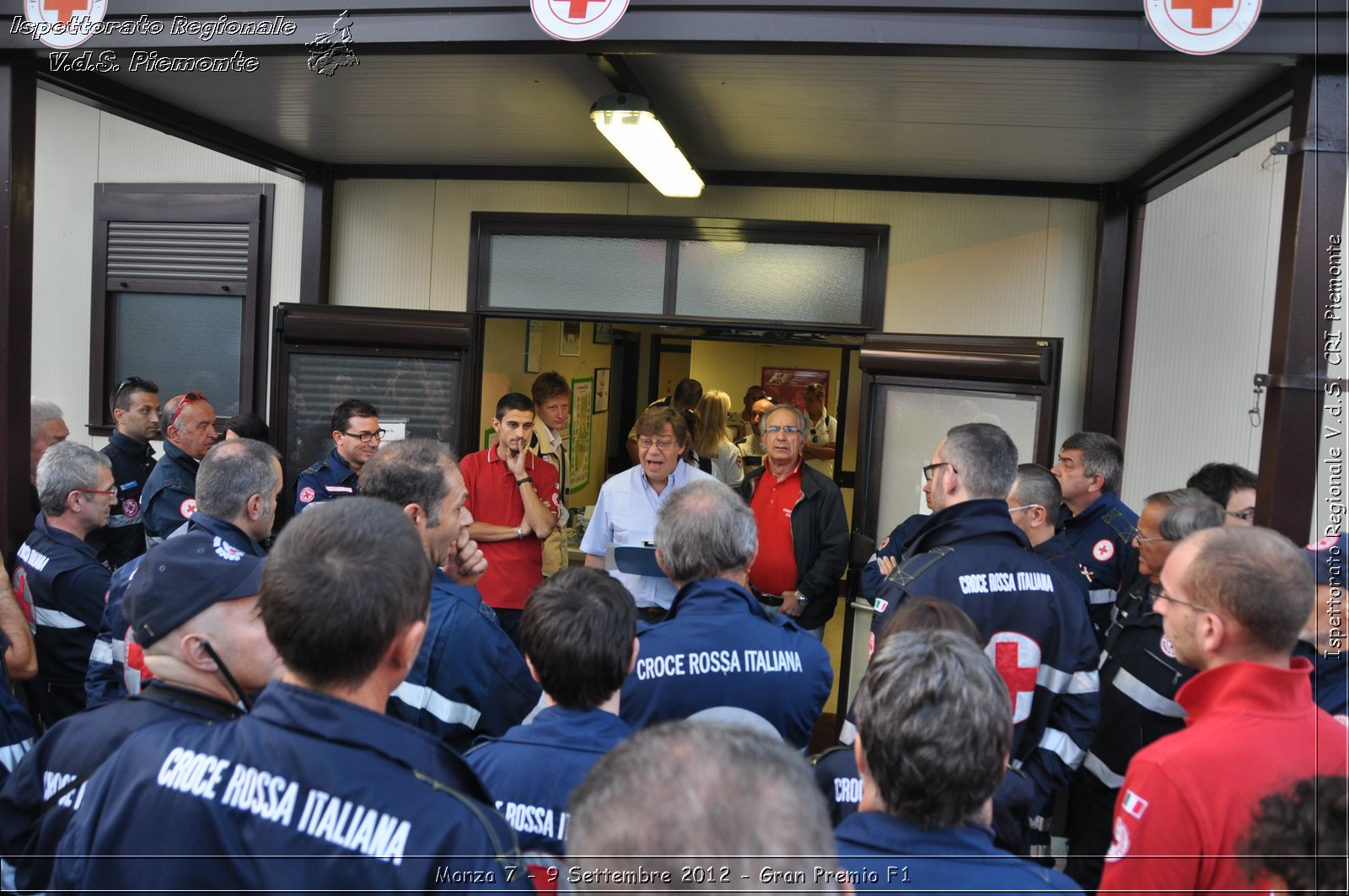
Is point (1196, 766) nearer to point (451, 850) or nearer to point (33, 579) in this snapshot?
point (451, 850)

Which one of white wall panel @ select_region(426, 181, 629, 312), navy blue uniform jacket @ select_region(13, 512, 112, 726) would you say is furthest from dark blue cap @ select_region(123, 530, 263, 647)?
white wall panel @ select_region(426, 181, 629, 312)

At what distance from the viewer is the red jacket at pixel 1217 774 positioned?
5.17 feet

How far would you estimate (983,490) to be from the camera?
2.89m

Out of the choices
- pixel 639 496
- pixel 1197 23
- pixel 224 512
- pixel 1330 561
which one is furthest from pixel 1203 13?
pixel 224 512

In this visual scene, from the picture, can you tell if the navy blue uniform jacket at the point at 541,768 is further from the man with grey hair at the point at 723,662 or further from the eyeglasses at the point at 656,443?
the eyeglasses at the point at 656,443

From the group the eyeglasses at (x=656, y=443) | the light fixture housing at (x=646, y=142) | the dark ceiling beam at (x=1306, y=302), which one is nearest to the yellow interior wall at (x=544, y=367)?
the light fixture housing at (x=646, y=142)

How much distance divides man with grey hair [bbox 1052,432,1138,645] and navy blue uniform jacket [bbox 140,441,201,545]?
13.2ft

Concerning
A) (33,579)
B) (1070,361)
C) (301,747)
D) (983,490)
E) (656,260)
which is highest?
(656,260)

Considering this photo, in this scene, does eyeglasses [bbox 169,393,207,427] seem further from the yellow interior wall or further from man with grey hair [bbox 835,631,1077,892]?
man with grey hair [bbox 835,631,1077,892]

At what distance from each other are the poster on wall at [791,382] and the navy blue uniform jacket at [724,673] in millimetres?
6461

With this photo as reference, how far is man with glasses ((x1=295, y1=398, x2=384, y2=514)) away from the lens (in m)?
4.60

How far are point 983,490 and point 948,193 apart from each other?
2631 mm

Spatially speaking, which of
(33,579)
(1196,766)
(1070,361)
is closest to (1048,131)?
(1070,361)

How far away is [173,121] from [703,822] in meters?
4.68
